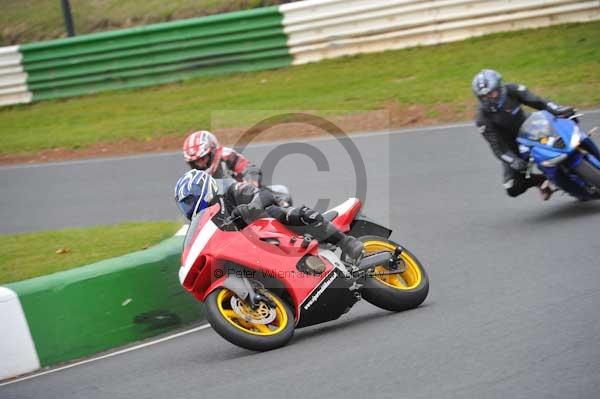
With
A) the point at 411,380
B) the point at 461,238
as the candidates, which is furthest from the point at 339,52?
the point at 411,380

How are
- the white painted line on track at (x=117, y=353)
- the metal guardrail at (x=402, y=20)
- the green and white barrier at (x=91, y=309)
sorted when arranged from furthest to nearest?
the metal guardrail at (x=402, y=20) < the green and white barrier at (x=91, y=309) < the white painted line on track at (x=117, y=353)

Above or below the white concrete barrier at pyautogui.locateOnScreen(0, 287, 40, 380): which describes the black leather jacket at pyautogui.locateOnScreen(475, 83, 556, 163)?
above

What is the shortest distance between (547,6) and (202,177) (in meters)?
12.9

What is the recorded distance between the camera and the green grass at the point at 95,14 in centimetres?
2341

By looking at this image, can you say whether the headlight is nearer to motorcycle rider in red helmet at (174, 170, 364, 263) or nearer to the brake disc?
motorcycle rider in red helmet at (174, 170, 364, 263)

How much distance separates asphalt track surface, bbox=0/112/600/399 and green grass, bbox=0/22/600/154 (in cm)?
406

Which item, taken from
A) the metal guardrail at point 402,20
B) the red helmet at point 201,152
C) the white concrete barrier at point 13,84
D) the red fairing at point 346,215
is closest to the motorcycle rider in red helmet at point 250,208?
the red fairing at point 346,215

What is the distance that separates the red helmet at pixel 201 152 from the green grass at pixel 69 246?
→ 6.32 feet

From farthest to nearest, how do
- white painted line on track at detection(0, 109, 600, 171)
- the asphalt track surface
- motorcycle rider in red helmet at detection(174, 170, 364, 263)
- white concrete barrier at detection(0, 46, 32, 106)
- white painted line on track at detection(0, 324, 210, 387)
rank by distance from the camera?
white concrete barrier at detection(0, 46, 32, 106), white painted line on track at detection(0, 109, 600, 171), white painted line on track at detection(0, 324, 210, 387), motorcycle rider in red helmet at detection(174, 170, 364, 263), the asphalt track surface

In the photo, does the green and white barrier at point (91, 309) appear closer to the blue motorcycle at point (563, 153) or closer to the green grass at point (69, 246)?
the green grass at point (69, 246)

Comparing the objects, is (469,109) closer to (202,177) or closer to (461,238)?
(461,238)

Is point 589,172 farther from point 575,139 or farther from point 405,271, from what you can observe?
point 405,271

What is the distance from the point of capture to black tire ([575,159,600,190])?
876 centimetres

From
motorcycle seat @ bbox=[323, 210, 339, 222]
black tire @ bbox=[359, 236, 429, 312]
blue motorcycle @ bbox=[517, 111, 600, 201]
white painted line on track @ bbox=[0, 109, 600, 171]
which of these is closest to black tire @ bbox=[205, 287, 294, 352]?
black tire @ bbox=[359, 236, 429, 312]
